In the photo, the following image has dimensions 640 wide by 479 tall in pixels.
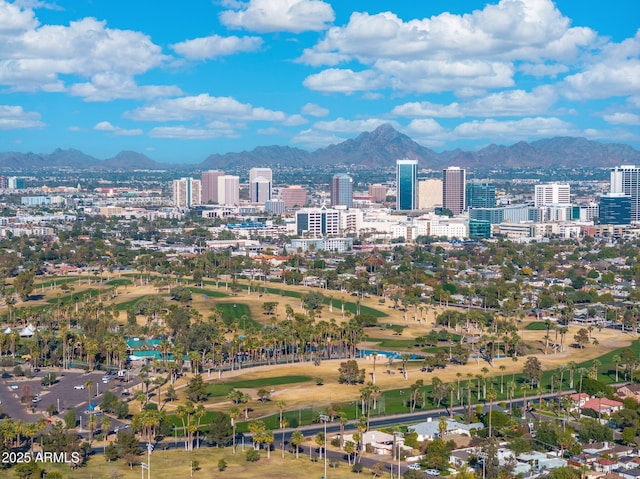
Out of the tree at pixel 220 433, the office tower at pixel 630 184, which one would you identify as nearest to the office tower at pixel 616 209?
the office tower at pixel 630 184

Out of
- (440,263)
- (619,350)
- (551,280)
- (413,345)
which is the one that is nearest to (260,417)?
(413,345)

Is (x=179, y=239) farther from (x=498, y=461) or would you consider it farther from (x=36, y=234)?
(x=498, y=461)

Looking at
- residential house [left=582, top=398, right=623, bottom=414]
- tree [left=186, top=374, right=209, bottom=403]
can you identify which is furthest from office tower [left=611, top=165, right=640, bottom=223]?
tree [left=186, top=374, right=209, bottom=403]

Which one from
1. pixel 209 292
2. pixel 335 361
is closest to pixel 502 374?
pixel 335 361

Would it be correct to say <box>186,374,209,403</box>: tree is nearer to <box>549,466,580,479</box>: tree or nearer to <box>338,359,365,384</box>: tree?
<box>338,359,365,384</box>: tree

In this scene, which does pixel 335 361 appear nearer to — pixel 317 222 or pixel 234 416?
pixel 234 416

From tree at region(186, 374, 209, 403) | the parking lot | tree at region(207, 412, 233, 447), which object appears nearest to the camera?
tree at region(207, 412, 233, 447)

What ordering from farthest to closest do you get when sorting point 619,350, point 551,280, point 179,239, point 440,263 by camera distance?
point 179,239 < point 440,263 < point 551,280 < point 619,350
